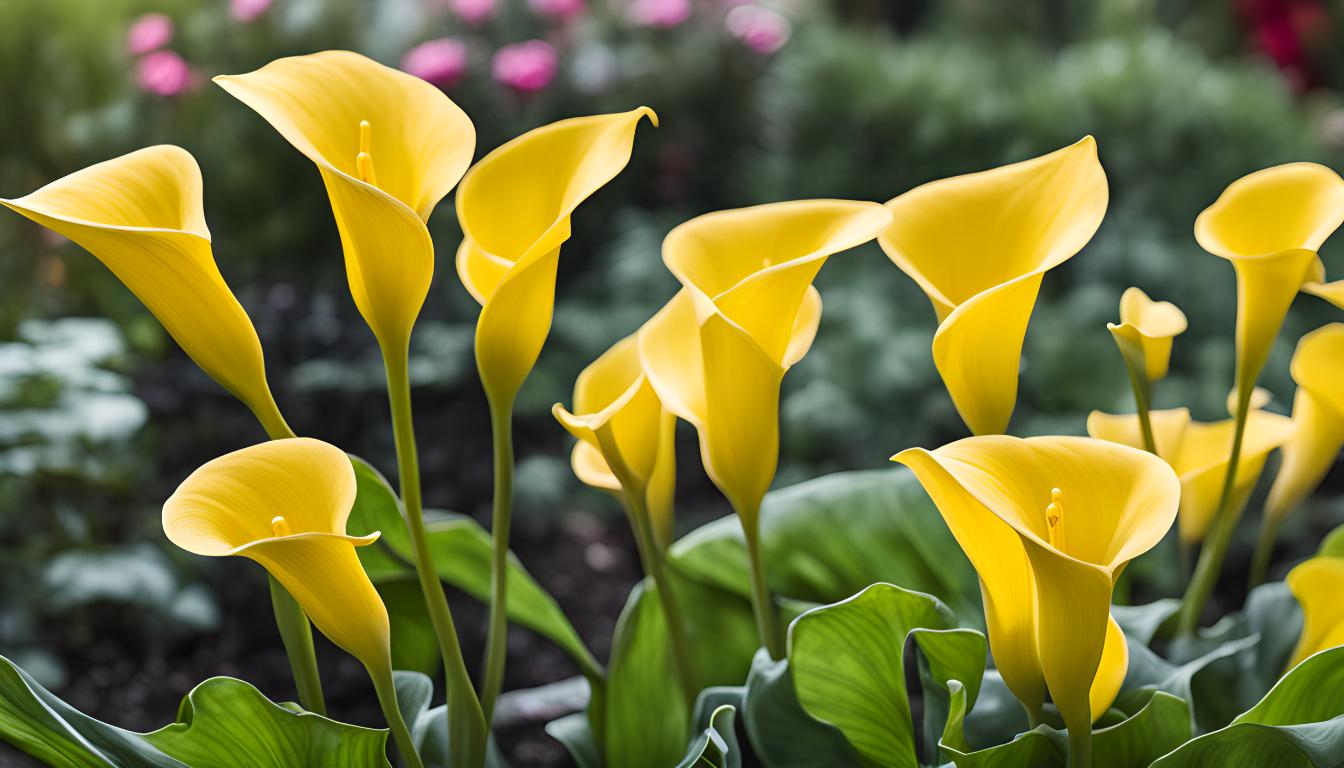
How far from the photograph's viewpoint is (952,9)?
138 inches

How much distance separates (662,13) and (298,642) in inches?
73.5

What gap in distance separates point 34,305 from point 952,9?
2.70m

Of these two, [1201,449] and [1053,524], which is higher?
[1053,524]

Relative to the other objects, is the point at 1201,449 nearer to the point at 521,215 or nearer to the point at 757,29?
the point at 521,215

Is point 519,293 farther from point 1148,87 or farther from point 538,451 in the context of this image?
point 1148,87

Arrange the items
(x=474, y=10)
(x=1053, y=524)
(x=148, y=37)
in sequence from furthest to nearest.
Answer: (x=474, y=10), (x=148, y=37), (x=1053, y=524)

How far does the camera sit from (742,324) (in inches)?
17.9

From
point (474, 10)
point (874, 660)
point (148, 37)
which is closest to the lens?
point (874, 660)

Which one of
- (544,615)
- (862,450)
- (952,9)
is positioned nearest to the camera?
(544,615)

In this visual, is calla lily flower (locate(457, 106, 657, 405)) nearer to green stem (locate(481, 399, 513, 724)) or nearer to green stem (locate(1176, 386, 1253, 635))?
green stem (locate(481, 399, 513, 724))

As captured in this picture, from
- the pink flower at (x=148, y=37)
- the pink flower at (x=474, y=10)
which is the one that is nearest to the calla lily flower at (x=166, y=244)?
the pink flower at (x=148, y=37)

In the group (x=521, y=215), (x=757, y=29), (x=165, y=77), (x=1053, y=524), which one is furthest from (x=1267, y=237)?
(x=757, y=29)

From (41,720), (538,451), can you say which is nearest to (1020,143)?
(538,451)

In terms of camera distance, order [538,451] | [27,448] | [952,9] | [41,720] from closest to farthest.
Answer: [41,720], [27,448], [538,451], [952,9]
